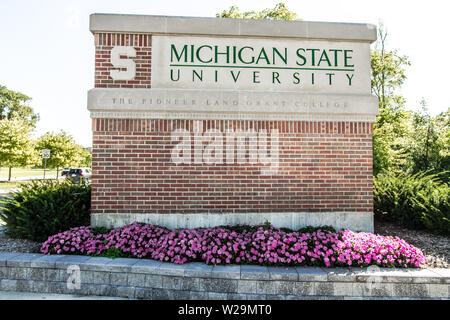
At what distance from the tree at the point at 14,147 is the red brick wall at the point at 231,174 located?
79.3ft

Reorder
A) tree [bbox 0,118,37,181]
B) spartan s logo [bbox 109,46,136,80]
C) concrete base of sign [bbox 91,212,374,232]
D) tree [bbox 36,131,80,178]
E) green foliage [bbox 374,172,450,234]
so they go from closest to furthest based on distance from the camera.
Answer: concrete base of sign [bbox 91,212,374,232], spartan s logo [bbox 109,46,136,80], green foliage [bbox 374,172,450,234], tree [bbox 0,118,37,181], tree [bbox 36,131,80,178]

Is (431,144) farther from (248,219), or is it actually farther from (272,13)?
(248,219)

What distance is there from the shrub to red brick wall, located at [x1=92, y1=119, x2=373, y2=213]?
0.59 meters

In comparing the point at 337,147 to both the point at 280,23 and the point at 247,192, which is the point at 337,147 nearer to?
the point at 247,192

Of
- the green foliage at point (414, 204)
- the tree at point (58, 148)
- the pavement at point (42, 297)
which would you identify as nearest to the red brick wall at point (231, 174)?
the green foliage at point (414, 204)

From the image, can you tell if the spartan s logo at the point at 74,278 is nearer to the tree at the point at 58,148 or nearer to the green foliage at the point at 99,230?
the green foliage at the point at 99,230

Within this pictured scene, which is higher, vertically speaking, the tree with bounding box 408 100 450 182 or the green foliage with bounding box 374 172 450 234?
the tree with bounding box 408 100 450 182

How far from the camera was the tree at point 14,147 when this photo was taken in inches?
926

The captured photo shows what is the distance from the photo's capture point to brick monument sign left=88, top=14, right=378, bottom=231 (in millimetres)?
5246

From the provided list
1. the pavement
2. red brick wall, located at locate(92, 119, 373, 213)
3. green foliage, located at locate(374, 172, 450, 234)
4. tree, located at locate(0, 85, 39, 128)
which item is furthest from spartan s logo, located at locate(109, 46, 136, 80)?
tree, located at locate(0, 85, 39, 128)

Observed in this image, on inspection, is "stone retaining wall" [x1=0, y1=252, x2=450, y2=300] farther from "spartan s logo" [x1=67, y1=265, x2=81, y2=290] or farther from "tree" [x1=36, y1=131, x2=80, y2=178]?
"tree" [x1=36, y1=131, x2=80, y2=178]

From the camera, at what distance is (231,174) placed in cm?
536

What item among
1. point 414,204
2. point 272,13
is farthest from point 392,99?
point 414,204

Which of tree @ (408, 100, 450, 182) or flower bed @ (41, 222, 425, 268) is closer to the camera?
flower bed @ (41, 222, 425, 268)
